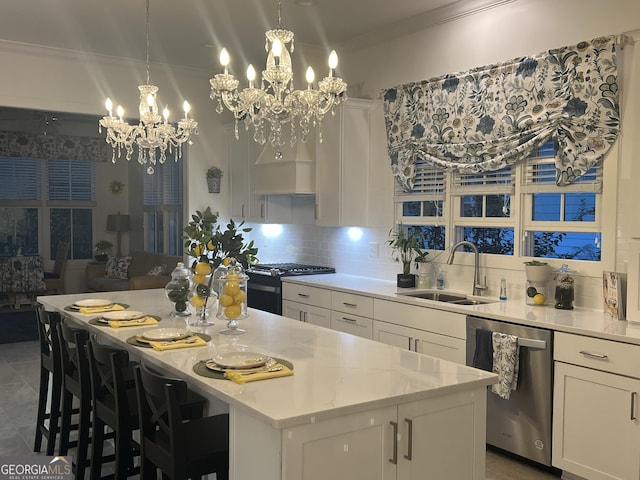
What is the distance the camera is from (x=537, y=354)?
3525mm

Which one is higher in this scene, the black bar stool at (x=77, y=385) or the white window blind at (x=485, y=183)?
the white window blind at (x=485, y=183)

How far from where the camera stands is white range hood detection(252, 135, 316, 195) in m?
5.80

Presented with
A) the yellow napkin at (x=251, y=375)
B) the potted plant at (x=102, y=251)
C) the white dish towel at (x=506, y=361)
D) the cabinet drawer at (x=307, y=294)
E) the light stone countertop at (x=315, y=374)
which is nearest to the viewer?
the light stone countertop at (x=315, y=374)

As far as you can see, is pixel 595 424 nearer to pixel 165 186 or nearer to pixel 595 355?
pixel 595 355

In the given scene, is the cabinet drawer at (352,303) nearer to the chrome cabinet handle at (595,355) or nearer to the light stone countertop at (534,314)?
the light stone countertop at (534,314)

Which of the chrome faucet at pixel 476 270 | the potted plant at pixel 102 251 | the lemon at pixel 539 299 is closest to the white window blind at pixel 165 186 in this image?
the potted plant at pixel 102 251

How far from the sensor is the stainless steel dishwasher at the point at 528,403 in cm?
350

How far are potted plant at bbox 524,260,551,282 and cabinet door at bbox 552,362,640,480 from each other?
0.79 meters

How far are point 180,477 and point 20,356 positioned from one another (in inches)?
206

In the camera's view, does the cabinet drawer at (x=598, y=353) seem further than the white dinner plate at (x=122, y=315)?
No

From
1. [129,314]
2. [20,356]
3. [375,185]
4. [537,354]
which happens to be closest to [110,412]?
[129,314]

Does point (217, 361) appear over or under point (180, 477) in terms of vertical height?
over

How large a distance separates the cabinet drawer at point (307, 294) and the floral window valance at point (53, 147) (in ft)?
20.7

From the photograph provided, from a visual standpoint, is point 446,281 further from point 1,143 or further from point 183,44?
point 1,143
